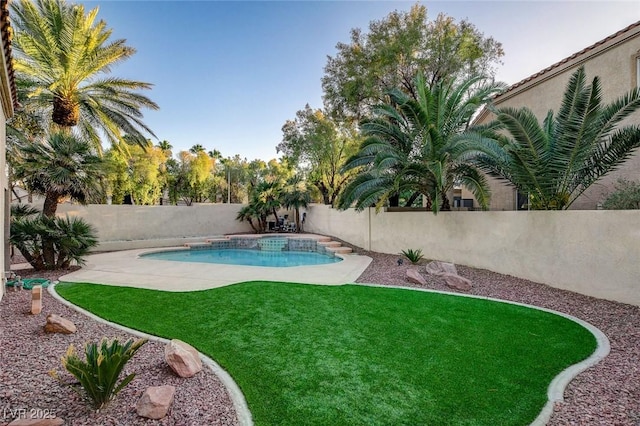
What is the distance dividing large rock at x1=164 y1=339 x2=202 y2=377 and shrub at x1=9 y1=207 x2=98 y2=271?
7850 mm

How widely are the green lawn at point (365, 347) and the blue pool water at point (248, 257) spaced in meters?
6.64

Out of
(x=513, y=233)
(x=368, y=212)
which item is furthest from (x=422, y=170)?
(x=368, y=212)

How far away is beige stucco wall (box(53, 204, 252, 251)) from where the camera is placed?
54.4 ft

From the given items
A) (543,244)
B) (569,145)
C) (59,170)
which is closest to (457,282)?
(543,244)

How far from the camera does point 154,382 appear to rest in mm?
3562

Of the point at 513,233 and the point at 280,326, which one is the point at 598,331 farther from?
the point at 280,326

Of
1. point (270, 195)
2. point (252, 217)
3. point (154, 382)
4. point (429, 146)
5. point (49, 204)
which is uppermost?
point (429, 146)

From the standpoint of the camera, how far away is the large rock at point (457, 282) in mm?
8148

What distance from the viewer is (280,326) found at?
541cm

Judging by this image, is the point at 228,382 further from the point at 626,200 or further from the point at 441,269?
the point at 626,200

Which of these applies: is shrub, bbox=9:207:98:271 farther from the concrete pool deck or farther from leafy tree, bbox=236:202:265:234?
leafy tree, bbox=236:202:265:234

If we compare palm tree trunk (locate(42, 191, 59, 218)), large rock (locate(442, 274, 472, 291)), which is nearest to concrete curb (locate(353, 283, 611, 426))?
large rock (locate(442, 274, 472, 291))

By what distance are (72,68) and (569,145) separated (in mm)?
16990

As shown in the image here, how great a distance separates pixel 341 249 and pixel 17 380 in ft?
42.6
